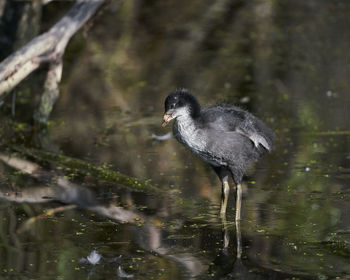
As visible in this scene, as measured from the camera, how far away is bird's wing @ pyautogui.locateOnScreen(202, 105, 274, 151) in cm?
611

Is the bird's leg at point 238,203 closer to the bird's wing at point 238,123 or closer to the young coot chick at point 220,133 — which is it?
the young coot chick at point 220,133

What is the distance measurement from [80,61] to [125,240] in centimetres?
723

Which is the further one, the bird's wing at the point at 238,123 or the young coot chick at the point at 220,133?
the bird's wing at the point at 238,123

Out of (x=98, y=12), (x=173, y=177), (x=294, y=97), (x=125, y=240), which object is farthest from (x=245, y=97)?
(x=125, y=240)

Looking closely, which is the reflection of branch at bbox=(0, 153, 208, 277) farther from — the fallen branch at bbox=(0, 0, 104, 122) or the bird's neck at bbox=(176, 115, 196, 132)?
the fallen branch at bbox=(0, 0, 104, 122)

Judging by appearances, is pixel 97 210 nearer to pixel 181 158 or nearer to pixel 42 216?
pixel 42 216

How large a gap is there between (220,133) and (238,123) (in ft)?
0.93

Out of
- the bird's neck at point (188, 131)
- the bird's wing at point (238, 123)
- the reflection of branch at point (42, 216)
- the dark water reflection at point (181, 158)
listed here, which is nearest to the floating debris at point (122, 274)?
the dark water reflection at point (181, 158)

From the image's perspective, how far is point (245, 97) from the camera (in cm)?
1017

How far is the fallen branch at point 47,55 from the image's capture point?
27.0 ft

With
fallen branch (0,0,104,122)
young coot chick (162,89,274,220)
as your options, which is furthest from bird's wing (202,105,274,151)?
fallen branch (0,0,104,122)

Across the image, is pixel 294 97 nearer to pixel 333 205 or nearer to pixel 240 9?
pixel 333 205

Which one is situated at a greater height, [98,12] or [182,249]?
[98,12]

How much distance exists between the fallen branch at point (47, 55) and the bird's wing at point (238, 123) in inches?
114
